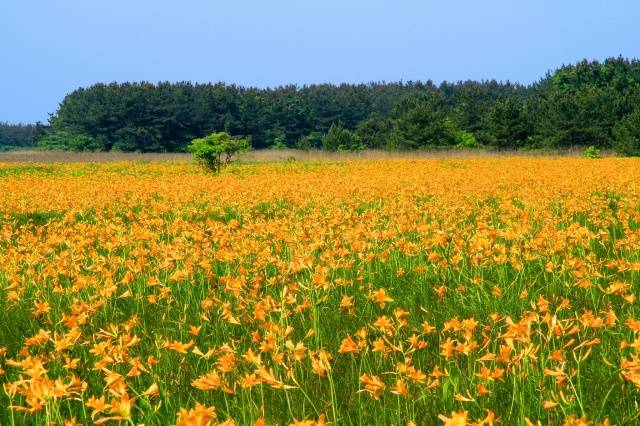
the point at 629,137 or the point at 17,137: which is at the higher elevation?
the point at 17,137

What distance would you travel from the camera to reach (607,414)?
216 cm

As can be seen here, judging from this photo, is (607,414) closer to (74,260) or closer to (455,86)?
(74,260)

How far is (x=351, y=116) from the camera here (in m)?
104

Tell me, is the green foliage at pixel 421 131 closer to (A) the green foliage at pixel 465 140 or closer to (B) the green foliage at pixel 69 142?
(A) the green foliage at pixel 465 140

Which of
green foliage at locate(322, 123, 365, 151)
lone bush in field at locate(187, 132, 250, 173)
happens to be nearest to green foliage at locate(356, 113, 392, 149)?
green foliage at locate(322, 123, 365, 151)

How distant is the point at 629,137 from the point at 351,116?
63.0m

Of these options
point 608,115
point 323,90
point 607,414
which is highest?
point 323,90

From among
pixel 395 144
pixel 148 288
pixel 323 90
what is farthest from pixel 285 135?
pixel 148 288

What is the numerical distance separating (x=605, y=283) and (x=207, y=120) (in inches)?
3413

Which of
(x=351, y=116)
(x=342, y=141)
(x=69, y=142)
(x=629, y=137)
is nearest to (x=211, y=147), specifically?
(x=629, y=137)

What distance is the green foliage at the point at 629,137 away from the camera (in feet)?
143

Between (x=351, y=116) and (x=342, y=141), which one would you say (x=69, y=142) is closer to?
(x=342, y=141)

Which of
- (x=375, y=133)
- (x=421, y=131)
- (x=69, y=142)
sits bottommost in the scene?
(x=421, y=131)

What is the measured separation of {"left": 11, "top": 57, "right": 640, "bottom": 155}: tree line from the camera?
5628 cm
